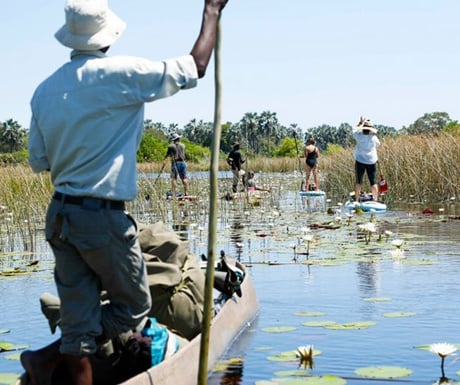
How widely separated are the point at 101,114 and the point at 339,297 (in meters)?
4.13

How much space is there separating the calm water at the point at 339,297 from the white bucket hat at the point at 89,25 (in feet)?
6.73

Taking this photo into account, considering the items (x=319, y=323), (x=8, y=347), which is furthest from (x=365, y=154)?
(x=8, y=347)

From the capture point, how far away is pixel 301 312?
7.12 meters

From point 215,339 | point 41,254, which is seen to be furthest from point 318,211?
point 215,339

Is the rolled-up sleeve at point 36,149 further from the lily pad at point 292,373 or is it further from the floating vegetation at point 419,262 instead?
the floating vegetation at point 419,262

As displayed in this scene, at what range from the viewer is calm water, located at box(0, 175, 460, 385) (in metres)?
5.59

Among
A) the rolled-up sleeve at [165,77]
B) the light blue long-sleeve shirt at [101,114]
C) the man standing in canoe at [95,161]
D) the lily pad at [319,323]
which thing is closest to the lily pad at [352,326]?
the lily pad at [319,323]

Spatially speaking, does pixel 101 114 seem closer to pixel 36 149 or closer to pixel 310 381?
pixel 36 149

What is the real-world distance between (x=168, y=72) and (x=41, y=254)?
26.8 feet

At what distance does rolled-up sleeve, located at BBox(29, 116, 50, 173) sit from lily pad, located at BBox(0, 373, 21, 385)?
1.50 m

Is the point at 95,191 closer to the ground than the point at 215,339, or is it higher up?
higher up

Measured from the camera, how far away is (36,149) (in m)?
4.28

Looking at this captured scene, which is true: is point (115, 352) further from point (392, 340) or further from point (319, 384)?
point (392, 340)

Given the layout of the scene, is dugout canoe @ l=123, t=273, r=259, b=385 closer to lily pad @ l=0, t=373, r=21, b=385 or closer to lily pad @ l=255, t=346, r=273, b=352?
lily pad @ l=255, t=346, r=273, b=352
